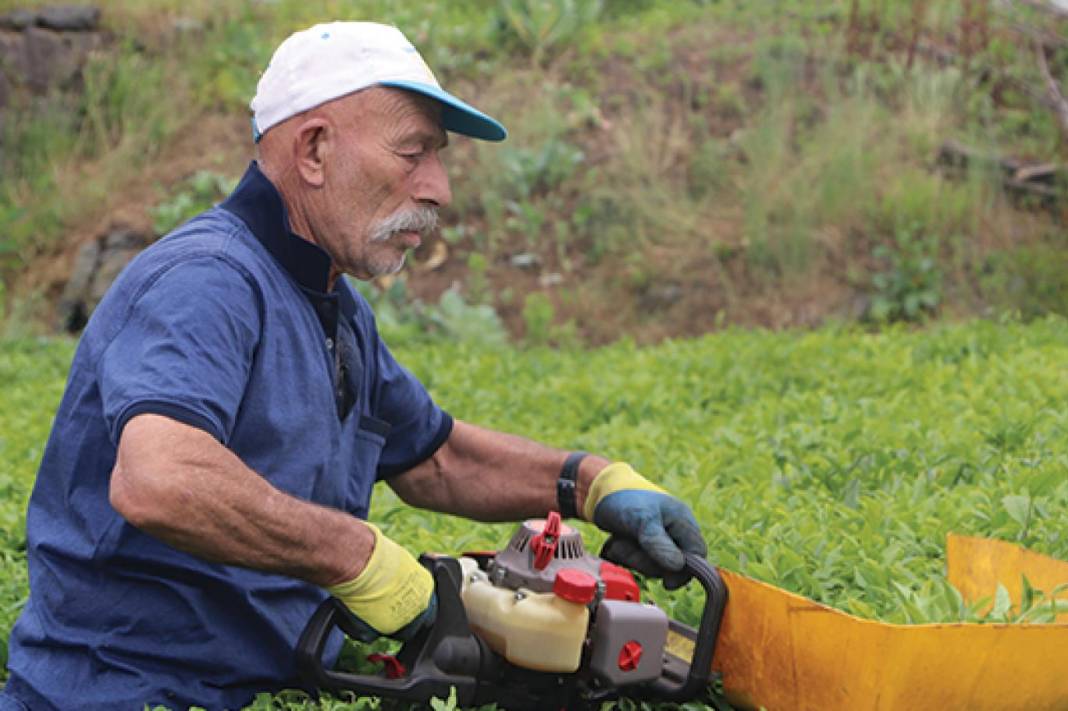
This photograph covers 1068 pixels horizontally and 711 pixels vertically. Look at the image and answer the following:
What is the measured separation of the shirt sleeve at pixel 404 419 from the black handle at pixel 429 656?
2.55 ft

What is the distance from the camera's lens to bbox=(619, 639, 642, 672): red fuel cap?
2.86 meters

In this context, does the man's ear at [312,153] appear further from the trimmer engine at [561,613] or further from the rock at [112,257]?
the rock at [112,257]

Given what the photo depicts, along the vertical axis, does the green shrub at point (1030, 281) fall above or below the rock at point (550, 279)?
above

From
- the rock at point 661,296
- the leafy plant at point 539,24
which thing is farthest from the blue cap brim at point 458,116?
the leafy plant at point 539,24

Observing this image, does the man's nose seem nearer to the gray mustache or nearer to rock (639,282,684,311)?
the gray mustache

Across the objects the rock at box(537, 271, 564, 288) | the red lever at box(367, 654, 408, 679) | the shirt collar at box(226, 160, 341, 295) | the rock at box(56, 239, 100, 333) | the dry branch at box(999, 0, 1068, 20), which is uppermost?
the dry branch at box(999, 0, 1068, 20)

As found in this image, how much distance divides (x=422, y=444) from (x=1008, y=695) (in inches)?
66.6

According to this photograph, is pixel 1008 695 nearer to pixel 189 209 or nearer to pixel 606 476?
pixel 606 476

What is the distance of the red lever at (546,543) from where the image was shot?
2859mm

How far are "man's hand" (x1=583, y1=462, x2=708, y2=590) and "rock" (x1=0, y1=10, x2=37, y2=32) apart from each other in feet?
37.4

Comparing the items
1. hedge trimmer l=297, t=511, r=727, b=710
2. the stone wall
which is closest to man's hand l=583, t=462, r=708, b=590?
hedge trimmer l=297, t=511, r=727, b=710

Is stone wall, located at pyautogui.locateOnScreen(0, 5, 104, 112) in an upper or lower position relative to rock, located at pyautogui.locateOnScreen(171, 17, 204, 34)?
lower

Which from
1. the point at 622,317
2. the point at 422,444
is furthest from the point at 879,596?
the point at 622,317

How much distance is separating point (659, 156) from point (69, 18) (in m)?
6.00
